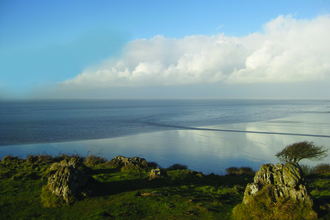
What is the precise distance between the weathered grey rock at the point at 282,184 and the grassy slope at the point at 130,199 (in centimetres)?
132

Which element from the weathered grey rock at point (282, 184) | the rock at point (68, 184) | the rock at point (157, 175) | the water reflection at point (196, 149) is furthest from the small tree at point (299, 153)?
the rock at point (68, 184)

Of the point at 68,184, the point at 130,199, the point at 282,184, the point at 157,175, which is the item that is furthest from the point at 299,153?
the point at 68,184

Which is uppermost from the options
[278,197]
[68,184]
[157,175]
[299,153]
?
[278,197]

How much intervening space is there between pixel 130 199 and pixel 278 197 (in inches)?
211

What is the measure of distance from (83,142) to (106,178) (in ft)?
91.1

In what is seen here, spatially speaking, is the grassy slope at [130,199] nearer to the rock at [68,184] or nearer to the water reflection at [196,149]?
the rock at [68,184]

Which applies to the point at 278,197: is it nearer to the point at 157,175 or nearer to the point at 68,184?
the point at 157,175

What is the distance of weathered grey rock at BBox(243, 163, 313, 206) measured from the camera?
6934 mm

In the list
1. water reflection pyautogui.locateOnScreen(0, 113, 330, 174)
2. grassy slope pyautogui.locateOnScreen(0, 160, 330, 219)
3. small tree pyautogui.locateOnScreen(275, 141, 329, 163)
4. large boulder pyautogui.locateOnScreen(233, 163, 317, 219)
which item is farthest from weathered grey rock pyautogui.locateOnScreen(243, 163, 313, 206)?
small tree pyautogui.locateOnScreen(275, 141, 329, 163)

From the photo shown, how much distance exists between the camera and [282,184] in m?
7.31

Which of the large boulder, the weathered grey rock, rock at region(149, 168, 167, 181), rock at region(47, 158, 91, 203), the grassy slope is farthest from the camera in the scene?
rock at region(149, 168, 167, 181)

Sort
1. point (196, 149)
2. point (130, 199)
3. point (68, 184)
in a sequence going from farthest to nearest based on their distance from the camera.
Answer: point (196, 149) → point (130, 199) → point (68, 184)

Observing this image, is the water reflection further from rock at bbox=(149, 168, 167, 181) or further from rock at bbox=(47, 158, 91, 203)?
rock at bbox=(47, 158, 91, 203)

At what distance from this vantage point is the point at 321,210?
6.83 m
